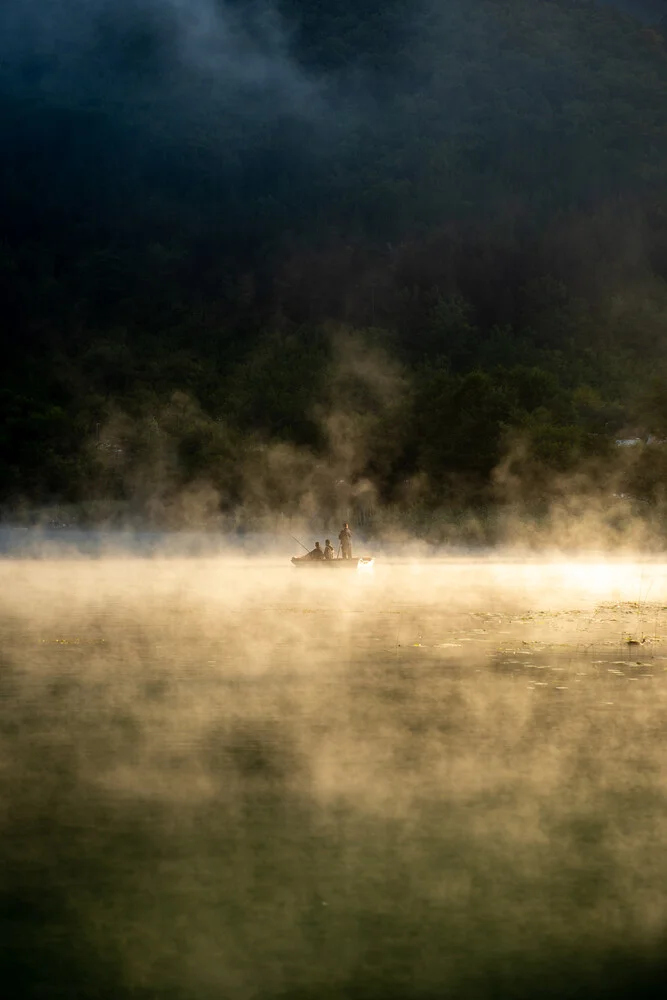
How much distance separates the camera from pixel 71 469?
81.4 m

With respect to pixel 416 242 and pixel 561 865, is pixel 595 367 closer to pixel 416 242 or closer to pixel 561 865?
pixel 416 242

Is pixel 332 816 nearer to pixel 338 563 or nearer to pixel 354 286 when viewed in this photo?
pixel 338 563

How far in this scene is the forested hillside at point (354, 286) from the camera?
75.8m

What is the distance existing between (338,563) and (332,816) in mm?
30940

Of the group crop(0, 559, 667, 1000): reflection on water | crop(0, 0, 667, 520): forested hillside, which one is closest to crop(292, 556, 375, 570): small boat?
crop(0, 559, 667, 1000): reflection on water

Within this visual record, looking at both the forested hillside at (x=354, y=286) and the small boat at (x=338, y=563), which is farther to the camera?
the forested hillside at (x=354, y=286)

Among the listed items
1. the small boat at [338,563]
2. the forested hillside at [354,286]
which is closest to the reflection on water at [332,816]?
the small boat at [338,563]

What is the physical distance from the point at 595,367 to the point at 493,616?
89310mm

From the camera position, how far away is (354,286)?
148 metres

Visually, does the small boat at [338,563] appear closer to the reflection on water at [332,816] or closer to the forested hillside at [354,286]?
the reflection on water at [332,816]

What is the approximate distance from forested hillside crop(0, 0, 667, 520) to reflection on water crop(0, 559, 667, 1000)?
52641mm

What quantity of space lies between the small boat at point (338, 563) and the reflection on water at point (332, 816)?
63.1 ft

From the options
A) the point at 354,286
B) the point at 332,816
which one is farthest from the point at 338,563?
the point at 354,286

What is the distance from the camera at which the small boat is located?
132 ft
